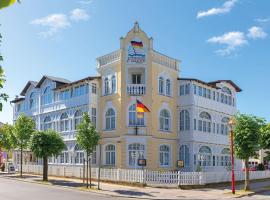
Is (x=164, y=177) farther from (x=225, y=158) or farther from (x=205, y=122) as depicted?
(x=225, y=158)

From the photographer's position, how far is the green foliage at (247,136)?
28.7 meters

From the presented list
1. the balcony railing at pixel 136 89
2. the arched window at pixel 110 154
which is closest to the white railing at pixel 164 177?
the arched window at pixel 110 154

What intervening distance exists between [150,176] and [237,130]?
7.11 metres

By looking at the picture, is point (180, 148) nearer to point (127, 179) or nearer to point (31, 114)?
point (127, 179)

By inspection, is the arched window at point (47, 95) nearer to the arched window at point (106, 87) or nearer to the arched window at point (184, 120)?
the arched window at point (106, 87)

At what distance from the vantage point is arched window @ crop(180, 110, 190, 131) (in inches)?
1549

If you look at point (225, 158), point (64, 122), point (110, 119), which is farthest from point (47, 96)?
point (225, 158)

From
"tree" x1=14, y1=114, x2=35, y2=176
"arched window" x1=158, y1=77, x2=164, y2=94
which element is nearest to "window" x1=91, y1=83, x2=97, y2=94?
"arched window" x1=158, y1=77, x2=164, y2=94

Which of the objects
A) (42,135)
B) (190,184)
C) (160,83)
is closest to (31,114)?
(42,135)

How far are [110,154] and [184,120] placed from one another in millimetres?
7845

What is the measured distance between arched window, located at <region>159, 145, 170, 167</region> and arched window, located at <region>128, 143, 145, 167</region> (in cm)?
258

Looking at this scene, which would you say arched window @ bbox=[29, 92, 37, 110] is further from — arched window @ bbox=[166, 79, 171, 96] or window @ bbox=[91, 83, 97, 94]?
arched window @ bbox=[166, 79, 171, 96]

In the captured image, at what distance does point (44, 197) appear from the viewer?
2292cm

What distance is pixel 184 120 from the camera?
39562 millimetres
